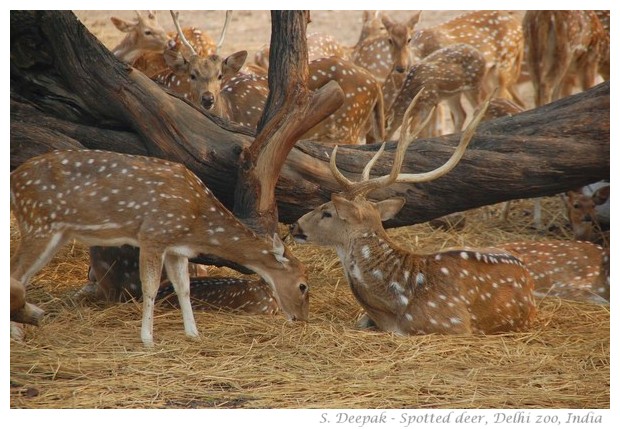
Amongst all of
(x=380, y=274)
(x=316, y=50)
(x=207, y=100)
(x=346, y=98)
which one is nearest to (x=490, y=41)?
(x=316, y=50)

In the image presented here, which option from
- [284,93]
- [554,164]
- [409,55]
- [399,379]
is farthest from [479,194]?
[409,55]

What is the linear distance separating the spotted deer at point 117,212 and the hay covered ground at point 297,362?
1.00ft

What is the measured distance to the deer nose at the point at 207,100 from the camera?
26.8ft

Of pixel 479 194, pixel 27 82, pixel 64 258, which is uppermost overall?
pixel 27 82

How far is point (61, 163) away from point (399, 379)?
81.8 inches

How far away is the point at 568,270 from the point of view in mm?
7023

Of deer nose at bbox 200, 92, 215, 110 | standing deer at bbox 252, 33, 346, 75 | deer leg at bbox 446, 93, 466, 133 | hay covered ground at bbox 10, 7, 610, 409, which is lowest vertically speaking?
hay covered ground at bbox 10, 7, 610, 409

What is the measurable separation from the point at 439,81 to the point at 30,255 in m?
5.36

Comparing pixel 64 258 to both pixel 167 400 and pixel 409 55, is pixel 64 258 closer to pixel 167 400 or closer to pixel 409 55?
pixel 167 400

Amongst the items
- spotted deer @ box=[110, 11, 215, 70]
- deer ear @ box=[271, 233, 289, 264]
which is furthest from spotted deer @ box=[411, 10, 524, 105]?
deer ear @ box=[271, 233, 289, 264]

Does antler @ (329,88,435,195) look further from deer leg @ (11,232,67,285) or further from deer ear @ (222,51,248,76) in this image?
deer ear @ (222,51,248,76)

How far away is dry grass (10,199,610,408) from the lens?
500 centimetres

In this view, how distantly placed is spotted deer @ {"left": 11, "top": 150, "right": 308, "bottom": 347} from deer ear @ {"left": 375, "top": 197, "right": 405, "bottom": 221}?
0.94 m
